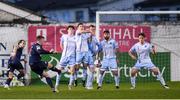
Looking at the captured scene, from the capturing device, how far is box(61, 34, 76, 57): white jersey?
23.1m

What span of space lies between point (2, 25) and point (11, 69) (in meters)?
5.16

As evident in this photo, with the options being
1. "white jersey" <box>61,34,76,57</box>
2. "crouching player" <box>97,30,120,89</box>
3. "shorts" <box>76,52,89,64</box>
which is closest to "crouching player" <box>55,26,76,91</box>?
"white jersey" <box>61,34,76,57</box>

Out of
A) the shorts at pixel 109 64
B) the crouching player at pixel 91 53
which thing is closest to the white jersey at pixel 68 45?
the crouching player at pixel 91 53

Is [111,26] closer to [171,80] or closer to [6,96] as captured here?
[171,80]

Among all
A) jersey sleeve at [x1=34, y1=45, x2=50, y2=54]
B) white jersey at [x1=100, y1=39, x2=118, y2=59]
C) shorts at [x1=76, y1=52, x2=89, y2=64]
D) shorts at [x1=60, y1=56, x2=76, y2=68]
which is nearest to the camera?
jersey sleeve at [x1=34, y1=45, x2=50, y2=54]

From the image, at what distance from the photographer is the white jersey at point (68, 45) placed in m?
23.1

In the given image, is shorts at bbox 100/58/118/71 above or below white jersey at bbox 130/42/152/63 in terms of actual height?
below

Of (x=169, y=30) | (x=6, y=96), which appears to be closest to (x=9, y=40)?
(x=169, y=30)

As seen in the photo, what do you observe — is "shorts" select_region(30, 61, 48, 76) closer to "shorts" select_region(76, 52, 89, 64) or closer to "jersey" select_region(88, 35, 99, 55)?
"shorts" select_region(76, 52, 89, 64)

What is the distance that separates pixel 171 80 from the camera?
1133 inches

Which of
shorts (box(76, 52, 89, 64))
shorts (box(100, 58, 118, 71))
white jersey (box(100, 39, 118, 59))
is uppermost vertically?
white jersey (box(100, 39, 118, 59))

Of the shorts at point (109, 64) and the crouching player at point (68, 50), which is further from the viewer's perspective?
the shorts at point (109, 64)

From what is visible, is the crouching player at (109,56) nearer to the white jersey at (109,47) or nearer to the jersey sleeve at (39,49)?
the white jersey at (109,47)

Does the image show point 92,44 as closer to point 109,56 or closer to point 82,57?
point 82,57
